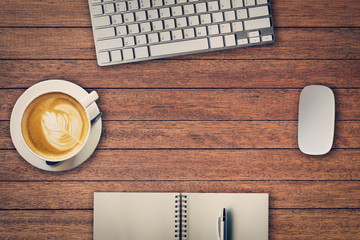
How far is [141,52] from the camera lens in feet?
3.00

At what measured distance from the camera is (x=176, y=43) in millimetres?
916

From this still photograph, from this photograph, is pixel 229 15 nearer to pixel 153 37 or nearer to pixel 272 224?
pixel 153 37

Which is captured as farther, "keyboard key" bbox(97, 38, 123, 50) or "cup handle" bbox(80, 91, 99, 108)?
"keyboard key" bbox(97, 38, 123, 50)

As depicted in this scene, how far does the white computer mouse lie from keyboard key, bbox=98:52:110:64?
0.51 metres

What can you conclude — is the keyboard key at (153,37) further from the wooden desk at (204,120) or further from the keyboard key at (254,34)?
the keyboard key at (254,34)

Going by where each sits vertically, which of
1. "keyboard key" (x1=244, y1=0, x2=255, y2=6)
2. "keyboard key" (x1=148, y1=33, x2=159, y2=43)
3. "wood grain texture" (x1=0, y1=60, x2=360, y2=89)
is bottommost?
"wood grain texture" (x1=0, y1=60, x2=360, y2=89)

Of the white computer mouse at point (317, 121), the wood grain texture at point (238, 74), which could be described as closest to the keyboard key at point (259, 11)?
the wood grain texture at point (238, 74)

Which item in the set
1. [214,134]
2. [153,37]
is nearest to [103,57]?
[153,37]

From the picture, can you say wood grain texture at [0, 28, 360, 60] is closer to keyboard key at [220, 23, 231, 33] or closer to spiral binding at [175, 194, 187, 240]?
keyboard key at [220, 23, 231, 33]

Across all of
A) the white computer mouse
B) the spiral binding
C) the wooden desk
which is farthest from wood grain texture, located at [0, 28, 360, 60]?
the spiral binding

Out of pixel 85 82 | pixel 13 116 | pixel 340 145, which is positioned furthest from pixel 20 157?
pixel 340 145

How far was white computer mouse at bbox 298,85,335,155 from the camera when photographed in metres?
0.91

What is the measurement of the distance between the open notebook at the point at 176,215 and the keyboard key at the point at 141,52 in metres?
0.35

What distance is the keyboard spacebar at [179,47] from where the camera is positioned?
0.92 meters
